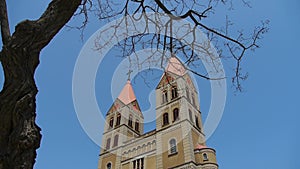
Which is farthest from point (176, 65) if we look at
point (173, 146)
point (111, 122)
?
point (111, 122)

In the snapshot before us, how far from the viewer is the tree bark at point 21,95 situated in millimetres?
1631

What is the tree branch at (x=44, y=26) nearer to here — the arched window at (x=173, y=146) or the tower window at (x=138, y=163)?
the arched window at (x=173, y=146)

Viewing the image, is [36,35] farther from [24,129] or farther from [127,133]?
[127,133]

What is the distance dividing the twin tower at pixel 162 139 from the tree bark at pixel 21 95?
49.2 feet

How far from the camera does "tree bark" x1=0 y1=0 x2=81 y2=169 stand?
5.35 feet

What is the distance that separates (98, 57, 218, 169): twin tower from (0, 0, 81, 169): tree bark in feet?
49.2

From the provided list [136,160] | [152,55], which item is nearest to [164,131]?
[136,160]

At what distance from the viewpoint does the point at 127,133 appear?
1081 inches

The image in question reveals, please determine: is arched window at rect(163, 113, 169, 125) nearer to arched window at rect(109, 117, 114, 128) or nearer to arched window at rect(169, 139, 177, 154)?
arched window at rect(169, 139, 177, 154)

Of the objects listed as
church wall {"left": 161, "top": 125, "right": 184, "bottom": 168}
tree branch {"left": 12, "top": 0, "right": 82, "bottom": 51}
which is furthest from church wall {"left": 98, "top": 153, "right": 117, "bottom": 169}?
tree branch {"left": 12, "top": 0, "right": 82, "bottom": 51}

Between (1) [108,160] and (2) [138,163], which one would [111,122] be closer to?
(1) [108,160]

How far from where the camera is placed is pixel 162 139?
22016 mm

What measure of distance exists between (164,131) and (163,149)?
5.99 ft

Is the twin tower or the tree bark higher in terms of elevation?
the twin tower
